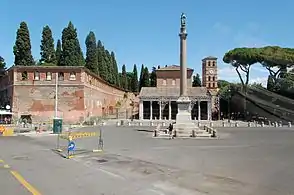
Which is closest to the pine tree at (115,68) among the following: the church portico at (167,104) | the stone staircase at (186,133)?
the church portico at (167,104)

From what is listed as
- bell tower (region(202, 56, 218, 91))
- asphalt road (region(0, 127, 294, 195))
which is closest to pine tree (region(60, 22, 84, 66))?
asphalt road (region(0, 127, 294, 195))

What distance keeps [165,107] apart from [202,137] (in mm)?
53326

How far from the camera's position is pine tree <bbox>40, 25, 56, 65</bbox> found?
68.8 m

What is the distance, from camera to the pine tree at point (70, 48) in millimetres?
66000

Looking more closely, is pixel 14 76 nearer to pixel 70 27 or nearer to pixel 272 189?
pixel 70 27

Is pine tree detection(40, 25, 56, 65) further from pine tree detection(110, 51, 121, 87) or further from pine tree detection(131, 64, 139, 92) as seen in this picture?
pine tree detection(131, 64, 139, 92)

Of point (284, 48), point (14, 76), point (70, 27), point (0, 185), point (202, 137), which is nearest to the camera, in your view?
point (0, 185)

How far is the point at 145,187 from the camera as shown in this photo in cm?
1053

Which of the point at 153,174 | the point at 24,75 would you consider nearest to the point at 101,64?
the point at 24,75

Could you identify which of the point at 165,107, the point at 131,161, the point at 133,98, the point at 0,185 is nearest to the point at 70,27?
the point at 165,107

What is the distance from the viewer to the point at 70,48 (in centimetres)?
6688

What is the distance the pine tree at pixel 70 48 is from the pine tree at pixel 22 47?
5673 millimetres

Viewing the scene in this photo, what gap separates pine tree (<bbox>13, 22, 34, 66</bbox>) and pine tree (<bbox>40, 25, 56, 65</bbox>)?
454 centimetres

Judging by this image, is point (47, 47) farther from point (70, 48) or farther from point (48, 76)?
point (48, 76)
